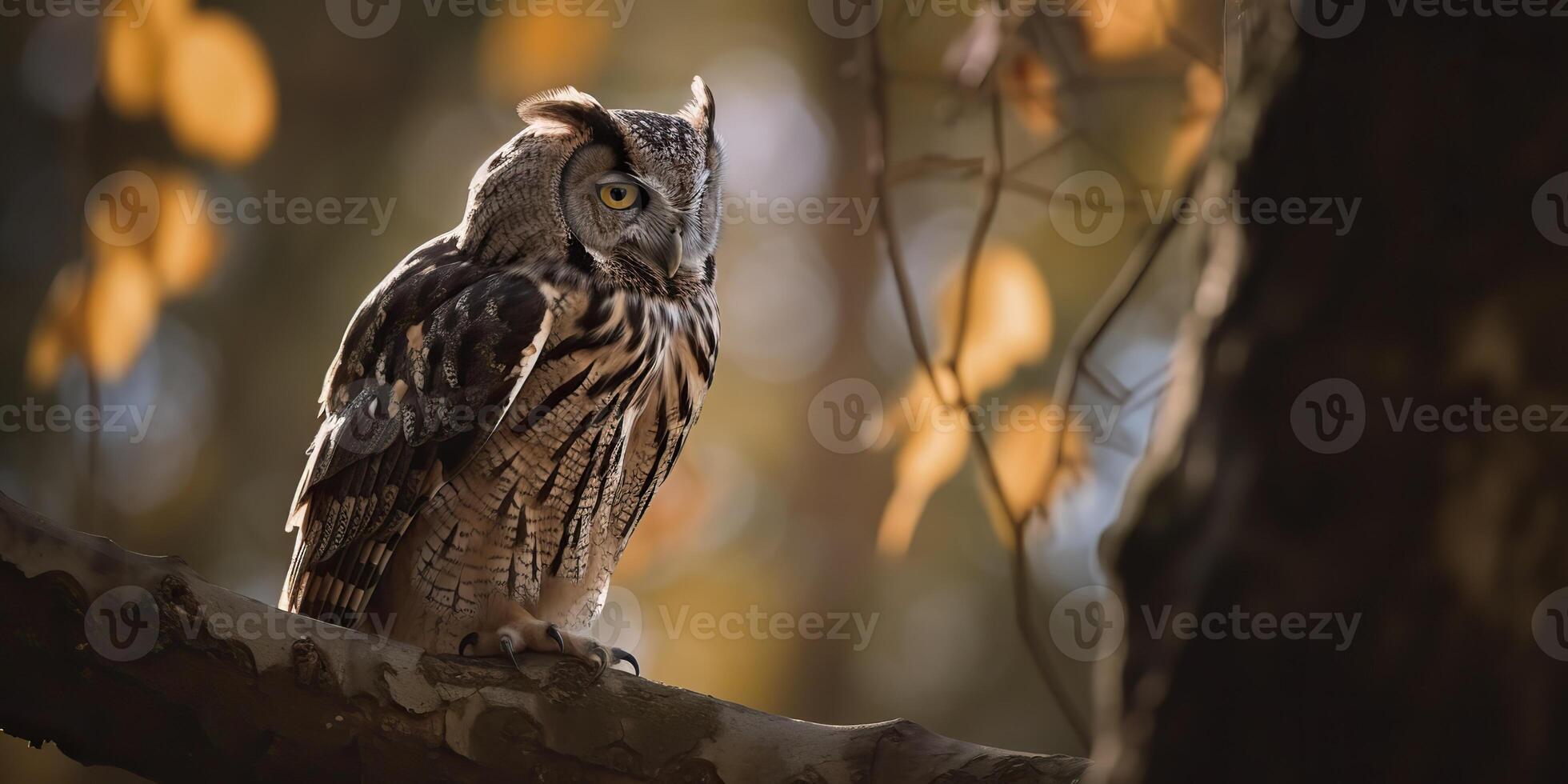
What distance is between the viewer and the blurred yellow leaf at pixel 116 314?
2904mm

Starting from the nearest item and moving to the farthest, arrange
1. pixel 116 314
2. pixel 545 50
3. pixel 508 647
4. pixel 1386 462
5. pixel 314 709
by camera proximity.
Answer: pixel 1386 462, pixel 314 709, pixel 508 647, pixel 116 314, pixel 545 50

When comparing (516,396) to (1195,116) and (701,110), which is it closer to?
(701,110)

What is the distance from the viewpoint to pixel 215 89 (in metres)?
3.37

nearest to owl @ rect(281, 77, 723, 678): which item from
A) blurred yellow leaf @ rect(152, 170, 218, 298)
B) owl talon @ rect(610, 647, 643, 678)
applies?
owl talon @ rect(610, 647, 643, 678)

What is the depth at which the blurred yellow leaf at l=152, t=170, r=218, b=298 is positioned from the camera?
327cm

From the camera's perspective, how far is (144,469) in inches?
179

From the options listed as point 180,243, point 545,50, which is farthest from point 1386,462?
point 545,50

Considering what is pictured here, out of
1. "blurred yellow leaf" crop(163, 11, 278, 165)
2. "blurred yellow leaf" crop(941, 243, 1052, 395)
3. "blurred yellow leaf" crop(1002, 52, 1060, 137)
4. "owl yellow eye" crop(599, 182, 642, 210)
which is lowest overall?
"blurred yellow leaf" crop(941, 243, 1052, 395)

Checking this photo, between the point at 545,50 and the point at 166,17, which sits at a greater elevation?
the point at 545,50

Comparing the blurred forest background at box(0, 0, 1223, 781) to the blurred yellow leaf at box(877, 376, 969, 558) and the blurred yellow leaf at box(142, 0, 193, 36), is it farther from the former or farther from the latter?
the blurred yellow leaf at box(877, 376, 969, 558)

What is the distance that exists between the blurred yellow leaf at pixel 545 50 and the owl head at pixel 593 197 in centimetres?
176

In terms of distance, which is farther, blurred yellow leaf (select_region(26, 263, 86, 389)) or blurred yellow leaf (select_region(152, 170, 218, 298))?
blurred yellow leaf (select_region(152, 170, 218, 298))

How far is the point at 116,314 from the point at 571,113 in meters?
1.55

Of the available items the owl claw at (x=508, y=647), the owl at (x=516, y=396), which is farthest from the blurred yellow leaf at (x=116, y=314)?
the owl claw at (x=508, y=647)
